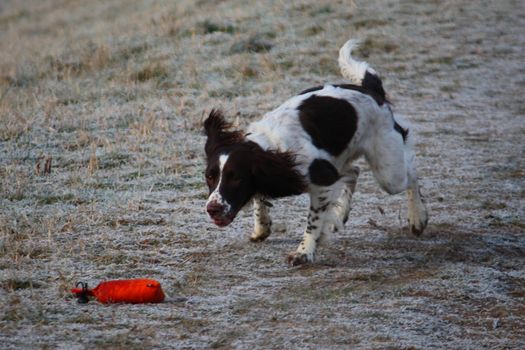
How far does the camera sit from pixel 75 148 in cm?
833

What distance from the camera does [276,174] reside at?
5.28 metres

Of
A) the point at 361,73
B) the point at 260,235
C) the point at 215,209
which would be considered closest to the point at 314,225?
the point at 260,235

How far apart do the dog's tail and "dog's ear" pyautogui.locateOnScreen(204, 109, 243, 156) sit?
1297mm

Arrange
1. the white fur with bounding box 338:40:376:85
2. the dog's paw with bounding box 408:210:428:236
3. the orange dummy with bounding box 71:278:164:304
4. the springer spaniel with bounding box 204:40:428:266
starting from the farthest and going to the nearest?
the white fur with bounding box 338:40:376:85 → the dog's paw with bounding box 408:210:428:236 → the springer spaniel with bounding box 204:40:428:266 → the orange dummy with bounding box 71:278:164:304

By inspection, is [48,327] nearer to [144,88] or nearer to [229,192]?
[229,192]

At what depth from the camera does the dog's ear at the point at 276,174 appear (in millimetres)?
5281

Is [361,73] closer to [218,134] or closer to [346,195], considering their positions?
[346,195]

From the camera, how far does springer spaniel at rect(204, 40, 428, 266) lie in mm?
5270

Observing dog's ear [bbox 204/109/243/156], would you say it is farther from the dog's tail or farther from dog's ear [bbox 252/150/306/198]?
the dog's tail

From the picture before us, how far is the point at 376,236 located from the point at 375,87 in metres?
1.09

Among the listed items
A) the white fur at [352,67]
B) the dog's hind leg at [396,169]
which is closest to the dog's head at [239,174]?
the dog's hind leg at [396,169]

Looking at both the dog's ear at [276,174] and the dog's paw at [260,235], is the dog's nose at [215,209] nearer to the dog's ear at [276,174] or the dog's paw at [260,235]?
the dog's ear at [276,174]

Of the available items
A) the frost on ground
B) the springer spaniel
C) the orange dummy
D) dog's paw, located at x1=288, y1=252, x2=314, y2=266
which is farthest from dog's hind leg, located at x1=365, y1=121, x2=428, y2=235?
the orange dummy

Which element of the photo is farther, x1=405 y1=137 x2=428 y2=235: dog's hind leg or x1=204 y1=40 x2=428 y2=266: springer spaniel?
x1=405 y1=137 x2=428 y2=235: dog's hind leg
